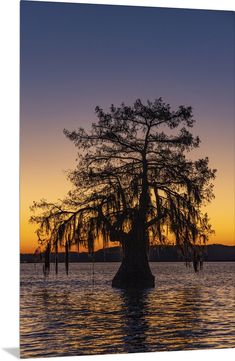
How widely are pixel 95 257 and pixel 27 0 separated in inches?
99.4

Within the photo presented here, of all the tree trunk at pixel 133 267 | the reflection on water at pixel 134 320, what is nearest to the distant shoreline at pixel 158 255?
the tree trunk at pixel 133 267

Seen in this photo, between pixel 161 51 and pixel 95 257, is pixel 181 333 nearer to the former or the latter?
pixel 95 257

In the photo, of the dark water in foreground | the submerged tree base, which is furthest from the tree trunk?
the dark water in foreground

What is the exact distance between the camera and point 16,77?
907cm

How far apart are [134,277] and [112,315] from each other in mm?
995

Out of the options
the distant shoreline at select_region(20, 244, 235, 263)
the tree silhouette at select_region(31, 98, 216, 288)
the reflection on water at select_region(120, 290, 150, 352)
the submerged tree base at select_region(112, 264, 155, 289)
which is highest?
the tree silhouette at select_region(31, 98, 216, 288)

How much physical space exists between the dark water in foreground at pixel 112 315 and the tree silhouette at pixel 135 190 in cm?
26

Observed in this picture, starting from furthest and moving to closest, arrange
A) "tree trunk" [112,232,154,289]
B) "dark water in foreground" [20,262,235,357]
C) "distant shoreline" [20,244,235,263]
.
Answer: "tree trunk" [112,232,154,289] → "distant shoreline" [20,244,235,263] → "dark water in foreground" [20,262,235,357]

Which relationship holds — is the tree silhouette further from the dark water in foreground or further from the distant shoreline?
the dark water in foreground

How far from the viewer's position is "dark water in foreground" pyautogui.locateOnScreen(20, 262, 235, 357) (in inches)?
351

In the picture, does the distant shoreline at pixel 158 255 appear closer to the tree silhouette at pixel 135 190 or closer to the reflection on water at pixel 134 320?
the tree silhouette at pixel 135 190

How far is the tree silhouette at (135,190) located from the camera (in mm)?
9789

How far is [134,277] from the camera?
34.8 ft

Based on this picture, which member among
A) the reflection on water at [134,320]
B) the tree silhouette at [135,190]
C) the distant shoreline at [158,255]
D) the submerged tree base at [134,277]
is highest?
the tree silhouette at [135,190]
